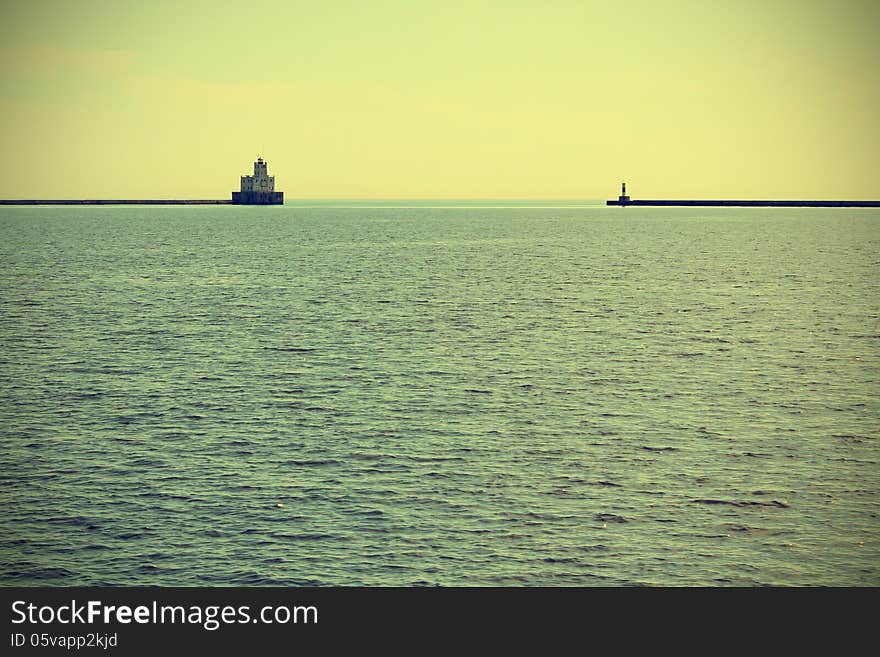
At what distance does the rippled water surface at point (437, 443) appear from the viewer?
28.6 m

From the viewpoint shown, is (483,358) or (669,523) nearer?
(669,523)

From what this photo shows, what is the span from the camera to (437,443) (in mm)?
39688

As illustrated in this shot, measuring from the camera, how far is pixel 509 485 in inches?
1366

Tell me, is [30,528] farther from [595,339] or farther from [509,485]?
[595,339]

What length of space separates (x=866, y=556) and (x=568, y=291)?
7324 centimetres

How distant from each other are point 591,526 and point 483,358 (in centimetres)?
2925

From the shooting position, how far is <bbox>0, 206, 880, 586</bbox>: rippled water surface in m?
28.6

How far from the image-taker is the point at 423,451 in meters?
38.5

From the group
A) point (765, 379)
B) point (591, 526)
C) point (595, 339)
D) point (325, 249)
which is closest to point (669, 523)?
point (591, 526)

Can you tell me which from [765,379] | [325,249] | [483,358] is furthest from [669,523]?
[325,249]

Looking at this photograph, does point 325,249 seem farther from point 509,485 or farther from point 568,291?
point 509,485
